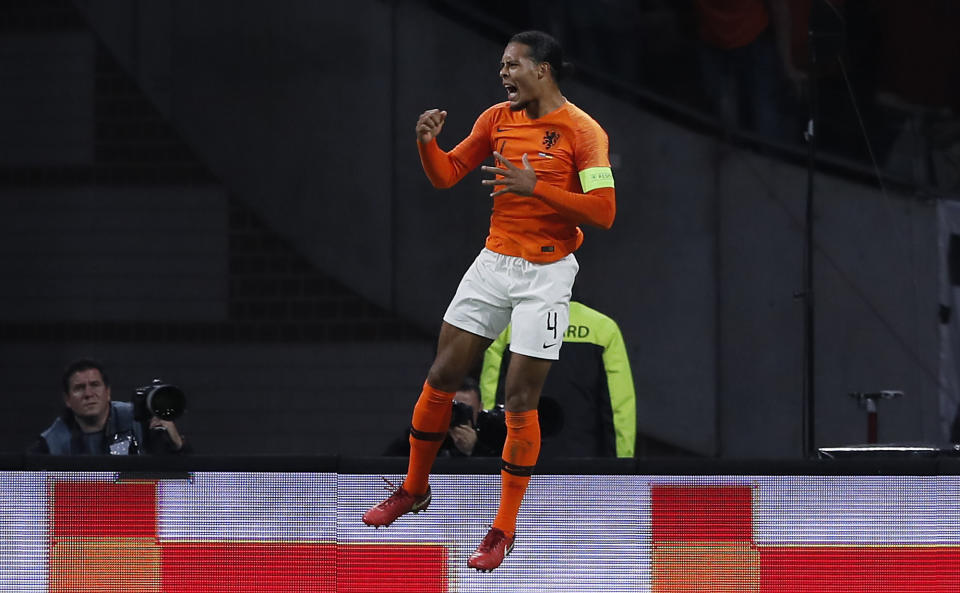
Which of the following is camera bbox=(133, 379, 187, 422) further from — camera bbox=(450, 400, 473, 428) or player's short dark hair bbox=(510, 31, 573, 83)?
player's short dark hair bbox=(510, 31, 573, 83)

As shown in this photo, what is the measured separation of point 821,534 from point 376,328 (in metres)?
3.64

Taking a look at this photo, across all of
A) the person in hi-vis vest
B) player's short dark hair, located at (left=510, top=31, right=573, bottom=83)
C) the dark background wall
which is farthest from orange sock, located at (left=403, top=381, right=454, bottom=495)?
the dark background wall

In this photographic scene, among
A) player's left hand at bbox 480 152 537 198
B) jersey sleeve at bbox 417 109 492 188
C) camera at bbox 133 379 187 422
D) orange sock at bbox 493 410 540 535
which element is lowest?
orange sock at bbox 493 410 540 535

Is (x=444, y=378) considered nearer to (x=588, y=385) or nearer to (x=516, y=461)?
(x=516, y=461)

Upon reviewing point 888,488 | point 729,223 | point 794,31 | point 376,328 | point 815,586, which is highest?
point 794,31

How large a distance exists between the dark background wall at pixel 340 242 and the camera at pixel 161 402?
2.90m

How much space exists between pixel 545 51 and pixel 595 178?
0.38 m

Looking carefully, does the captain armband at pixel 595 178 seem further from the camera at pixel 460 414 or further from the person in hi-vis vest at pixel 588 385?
the person in hi-vis vest at pixel 588 385

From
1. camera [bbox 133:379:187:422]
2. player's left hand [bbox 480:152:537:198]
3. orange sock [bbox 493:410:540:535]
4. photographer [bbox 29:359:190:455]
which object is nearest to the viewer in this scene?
player's left hand [bbox 480:152:537:198]

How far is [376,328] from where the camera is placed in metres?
7.27

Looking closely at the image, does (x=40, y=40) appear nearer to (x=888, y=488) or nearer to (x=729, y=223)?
(x=729, y=223)

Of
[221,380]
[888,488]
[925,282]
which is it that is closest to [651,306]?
[925,282]

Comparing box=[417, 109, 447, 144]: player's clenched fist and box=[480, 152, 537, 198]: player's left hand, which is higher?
box=[417, 109, 447, 144]: player's clenched fist

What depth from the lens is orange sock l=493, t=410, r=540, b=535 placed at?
3846 mm
